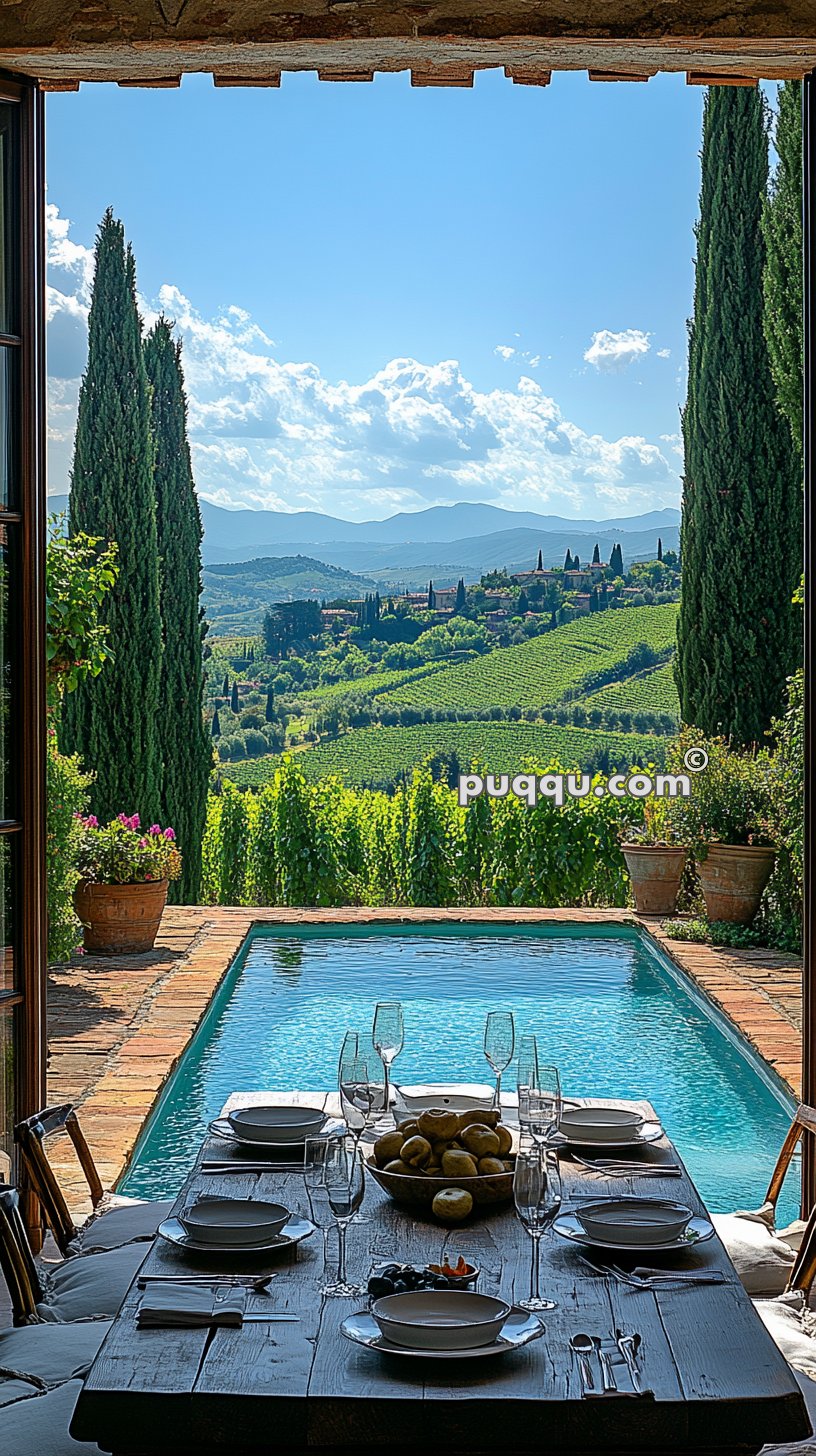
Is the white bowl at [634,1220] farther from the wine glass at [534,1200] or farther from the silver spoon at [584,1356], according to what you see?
the silver spoon at [584,1356]

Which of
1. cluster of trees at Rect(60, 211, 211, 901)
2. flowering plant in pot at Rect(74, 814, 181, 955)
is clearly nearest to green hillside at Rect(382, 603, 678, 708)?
cluster of trees at Rect(60, 211, 211, 901)

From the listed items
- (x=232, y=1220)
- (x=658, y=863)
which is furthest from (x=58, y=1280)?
(x=658, y=863)

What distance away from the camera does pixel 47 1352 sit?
2.25 meters

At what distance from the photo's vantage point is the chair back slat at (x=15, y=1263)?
2.42 meters

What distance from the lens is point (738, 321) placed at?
993 cm

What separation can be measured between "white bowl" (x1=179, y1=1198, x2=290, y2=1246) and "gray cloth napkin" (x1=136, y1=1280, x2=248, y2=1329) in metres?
0.13

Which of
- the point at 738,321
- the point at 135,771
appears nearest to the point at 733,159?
the point at 738,321

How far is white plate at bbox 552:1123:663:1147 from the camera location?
2646 mm

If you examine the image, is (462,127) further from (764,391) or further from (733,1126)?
(733,1126)

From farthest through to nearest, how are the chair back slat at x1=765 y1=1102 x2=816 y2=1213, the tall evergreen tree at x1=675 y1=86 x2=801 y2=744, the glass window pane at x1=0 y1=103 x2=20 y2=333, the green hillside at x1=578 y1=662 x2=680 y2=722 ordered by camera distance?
the green hillside at x1=578 y1=662 x2=680 y2=722 → the tall evergreen tree at x1=675 y1=86 x2=801 y2=744 → the glass window pane at x1=0 y1=103 x2=20 y2=333 → the chair back slat at x1=765 y1=1102 x2=816 y2=1213

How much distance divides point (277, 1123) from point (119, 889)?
5.24 meters

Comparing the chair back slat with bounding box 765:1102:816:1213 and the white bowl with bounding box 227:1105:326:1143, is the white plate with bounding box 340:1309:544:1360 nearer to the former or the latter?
the white bowl with bounding box 227:1105:326:1143

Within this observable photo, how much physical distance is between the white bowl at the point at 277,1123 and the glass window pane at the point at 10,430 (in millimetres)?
1583

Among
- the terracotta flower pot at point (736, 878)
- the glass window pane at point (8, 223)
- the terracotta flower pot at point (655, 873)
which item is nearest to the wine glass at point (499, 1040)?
the glass window pane at point (8, 223)
